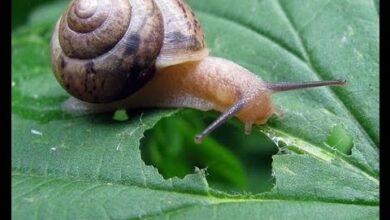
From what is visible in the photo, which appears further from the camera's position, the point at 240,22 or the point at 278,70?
the point at 240,22

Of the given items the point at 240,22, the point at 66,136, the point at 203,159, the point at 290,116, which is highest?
the point at 240,22

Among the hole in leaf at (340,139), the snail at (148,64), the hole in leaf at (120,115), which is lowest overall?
the hole in leaf at (120,115)

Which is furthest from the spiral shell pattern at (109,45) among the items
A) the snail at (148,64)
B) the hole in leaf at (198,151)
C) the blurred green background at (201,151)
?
the hole in leaf at (198,151)

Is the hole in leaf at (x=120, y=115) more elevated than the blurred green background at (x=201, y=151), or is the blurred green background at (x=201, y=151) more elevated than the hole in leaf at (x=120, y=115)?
the hole in leaf at (x=120, y=115)

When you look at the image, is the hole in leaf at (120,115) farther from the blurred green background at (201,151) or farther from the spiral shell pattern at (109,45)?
Result: the blurred green background at (201,151)

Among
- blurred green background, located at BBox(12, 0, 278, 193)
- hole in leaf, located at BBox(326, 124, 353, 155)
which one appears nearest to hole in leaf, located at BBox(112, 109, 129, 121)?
blurred green background, located at BBox(12, 0, 278, 193)

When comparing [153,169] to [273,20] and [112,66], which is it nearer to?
[112,66]

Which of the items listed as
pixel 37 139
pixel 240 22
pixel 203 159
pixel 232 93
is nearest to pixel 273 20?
pixel 240 22
